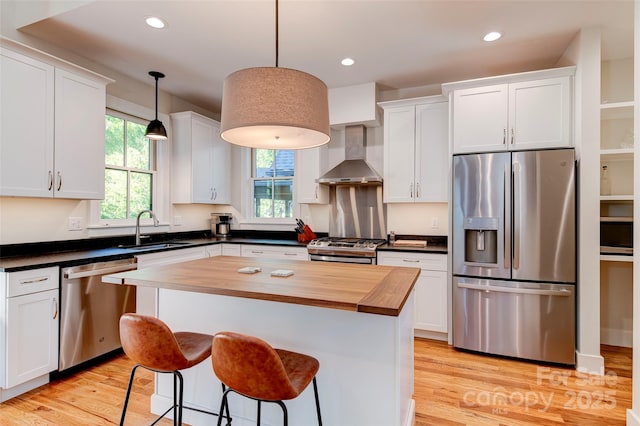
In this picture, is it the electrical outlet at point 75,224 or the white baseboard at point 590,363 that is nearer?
the white baseboard at point 590,363

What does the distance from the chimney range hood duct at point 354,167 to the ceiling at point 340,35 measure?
685mm

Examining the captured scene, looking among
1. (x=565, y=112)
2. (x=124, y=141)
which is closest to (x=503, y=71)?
(x=565, y=112)

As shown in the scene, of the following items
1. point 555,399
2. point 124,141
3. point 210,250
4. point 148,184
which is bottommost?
point 555,399

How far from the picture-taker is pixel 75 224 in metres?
3.21

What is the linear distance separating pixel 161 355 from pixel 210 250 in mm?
2704

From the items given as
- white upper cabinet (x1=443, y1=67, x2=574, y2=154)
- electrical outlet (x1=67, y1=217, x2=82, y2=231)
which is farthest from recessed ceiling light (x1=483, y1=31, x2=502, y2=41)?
electrical outlet (x1=67, y1=217, x2=82, y2=231)

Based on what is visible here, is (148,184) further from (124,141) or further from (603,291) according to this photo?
(603,291)

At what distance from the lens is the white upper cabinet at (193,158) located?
4.25m

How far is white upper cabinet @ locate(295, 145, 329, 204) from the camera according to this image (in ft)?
13.8

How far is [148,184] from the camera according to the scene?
4117 millimetres

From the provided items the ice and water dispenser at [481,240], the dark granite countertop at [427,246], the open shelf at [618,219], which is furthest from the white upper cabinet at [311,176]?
the open shelf at [618,219]

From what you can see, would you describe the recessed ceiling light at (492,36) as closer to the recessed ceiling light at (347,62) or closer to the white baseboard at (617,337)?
the recessed ceiling light at (347,62)

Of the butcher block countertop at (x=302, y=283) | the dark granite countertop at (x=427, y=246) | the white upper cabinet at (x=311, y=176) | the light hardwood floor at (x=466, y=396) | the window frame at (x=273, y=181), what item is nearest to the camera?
the butcher block countertop at (x=302, y=283)

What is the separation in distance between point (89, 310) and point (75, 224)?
95cm
